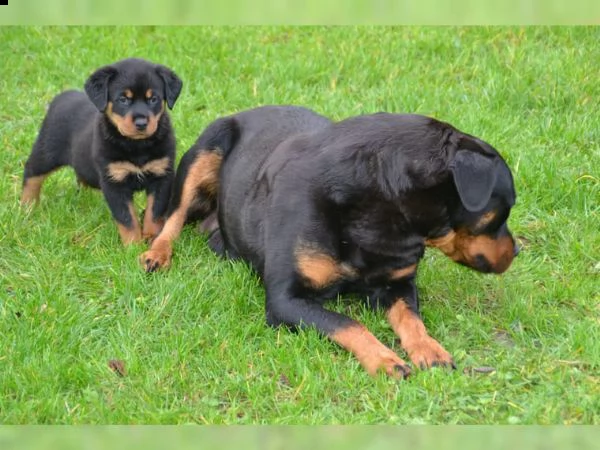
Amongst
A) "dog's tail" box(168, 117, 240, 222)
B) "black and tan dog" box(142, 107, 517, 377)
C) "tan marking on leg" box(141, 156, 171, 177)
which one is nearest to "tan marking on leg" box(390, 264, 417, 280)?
"black and tan dog" box(142, 107, 517, 377)

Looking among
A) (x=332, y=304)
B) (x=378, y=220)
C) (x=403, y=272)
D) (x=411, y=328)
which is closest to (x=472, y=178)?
(x=378, y=220)

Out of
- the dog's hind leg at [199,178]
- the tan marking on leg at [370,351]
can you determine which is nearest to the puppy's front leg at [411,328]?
the tan marking on leg at [370,351]

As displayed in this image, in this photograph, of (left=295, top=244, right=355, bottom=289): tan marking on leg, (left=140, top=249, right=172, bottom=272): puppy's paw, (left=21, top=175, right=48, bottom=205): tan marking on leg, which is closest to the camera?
(left=295, top=244, right=355, bottom=289): tan marking on leg

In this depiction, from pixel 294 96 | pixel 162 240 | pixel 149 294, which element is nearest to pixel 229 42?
pixel 294 96

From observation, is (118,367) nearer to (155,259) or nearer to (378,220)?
(155,259)

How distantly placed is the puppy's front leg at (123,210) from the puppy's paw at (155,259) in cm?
25

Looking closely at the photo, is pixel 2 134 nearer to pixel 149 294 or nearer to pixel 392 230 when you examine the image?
pixel 149 294

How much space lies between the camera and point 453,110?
6.79 meters

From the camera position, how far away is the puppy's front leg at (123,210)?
546 centimetres

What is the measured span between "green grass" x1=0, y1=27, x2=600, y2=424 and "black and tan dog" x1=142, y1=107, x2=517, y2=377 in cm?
14

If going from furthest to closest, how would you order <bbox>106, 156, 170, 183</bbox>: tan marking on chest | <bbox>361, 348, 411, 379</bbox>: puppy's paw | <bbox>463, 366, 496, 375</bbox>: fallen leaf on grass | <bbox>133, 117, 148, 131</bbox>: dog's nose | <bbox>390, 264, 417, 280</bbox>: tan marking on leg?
<bbox>106, 156, 170, 183</bbox>: tan marking on chest
<bbox>133, 117, 148, 131</bbox>: dog's nose
<bbox>390, 264, 417, 280</bbox>: tan marking on leg
<bbox>463, 366, 496, 375</bbox>: fallen leaf on grass
<bbox>361, 348, 411, 379</bbox>: puppy's paw

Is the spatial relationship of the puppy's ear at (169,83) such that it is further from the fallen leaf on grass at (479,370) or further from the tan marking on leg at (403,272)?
the fallen leaf on grass at (479,370)

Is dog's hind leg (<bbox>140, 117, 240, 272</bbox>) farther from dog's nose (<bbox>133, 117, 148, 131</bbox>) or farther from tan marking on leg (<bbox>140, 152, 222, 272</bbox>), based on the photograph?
dog's nose (<bbox>133, 117, 148, 131</bbox>)

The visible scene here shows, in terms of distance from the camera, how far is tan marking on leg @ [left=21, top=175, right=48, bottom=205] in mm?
5906
